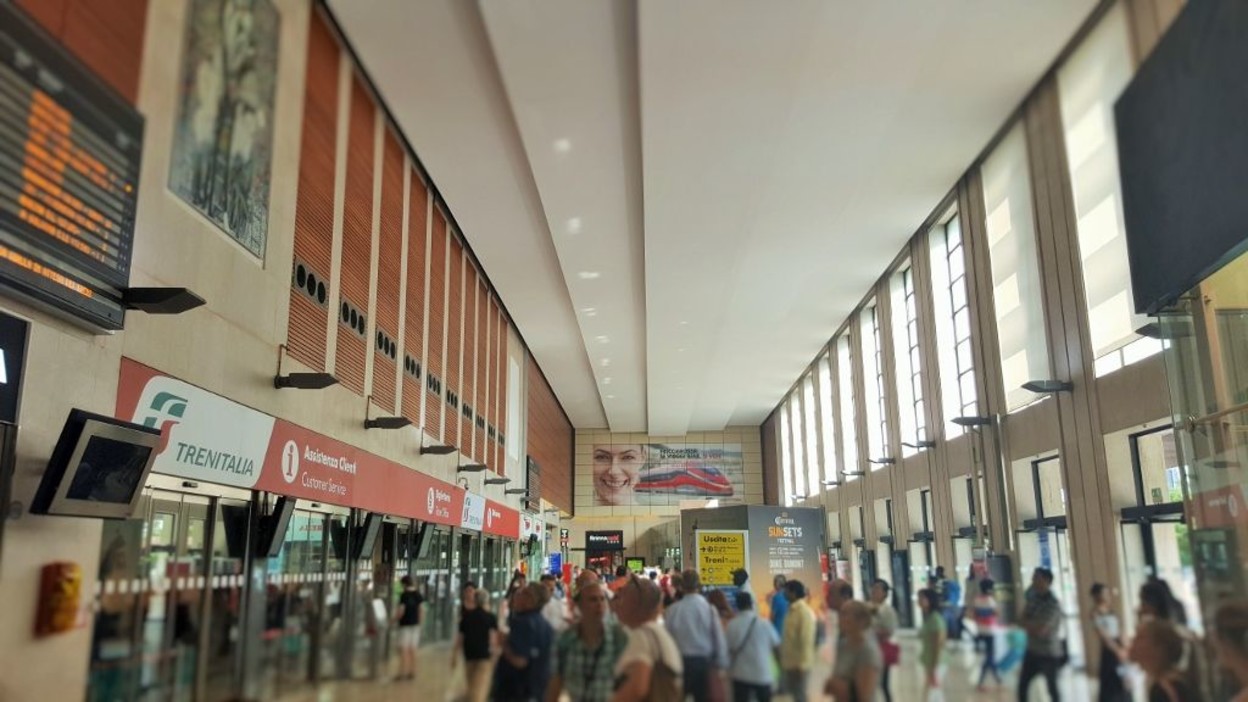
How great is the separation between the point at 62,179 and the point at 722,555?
14.3 meters

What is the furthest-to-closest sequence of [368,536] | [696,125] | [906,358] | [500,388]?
1. [500,388]
2. [906,358]
3. [696,125]
4. [368,536]

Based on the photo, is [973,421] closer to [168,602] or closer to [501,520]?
[168,602]

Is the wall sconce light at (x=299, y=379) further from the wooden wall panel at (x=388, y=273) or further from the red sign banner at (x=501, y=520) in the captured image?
the red sign banner at (x=501, y=520)

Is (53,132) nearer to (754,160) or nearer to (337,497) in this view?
(337,497)

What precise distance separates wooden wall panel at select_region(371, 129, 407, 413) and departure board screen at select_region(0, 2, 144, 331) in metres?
7.27

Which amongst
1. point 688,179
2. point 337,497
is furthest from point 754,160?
point 337,497

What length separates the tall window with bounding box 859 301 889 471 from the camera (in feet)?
87.1

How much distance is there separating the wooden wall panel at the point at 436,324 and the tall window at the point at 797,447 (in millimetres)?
23104

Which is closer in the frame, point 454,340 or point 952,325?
point 952,325

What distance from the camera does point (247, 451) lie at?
30.5 ft

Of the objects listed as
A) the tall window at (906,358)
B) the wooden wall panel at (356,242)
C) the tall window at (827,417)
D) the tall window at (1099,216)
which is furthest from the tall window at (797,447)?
the wooden wall panel at (356,242)

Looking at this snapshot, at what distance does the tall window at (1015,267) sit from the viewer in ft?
49.2

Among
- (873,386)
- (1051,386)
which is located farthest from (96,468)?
(873,386)

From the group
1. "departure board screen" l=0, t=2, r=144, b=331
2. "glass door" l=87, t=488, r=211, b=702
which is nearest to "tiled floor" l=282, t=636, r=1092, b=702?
"glass door" l=87, t=488, r=211, b=702
